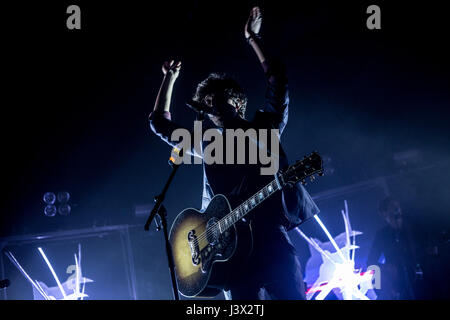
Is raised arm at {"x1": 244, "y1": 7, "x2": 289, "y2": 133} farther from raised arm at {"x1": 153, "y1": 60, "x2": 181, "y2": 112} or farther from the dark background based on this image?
the dark background

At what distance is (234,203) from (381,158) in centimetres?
587

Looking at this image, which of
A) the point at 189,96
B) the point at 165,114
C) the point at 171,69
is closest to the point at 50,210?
the point at 189,96

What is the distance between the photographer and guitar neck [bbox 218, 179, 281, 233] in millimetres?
2289

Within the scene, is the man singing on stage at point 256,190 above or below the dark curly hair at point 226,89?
below

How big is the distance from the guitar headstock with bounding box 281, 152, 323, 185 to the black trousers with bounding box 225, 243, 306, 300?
0.45 metres

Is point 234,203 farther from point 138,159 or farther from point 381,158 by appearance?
point 381,158

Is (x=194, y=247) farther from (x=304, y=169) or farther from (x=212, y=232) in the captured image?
(x=304, y=169)

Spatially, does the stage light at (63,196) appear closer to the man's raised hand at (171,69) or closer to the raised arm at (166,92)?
the raised arm at (166,92)

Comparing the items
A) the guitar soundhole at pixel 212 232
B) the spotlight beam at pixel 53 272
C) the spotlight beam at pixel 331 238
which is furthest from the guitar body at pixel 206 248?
the spotlight beam at pixel 331 238

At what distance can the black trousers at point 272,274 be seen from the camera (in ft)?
7.34

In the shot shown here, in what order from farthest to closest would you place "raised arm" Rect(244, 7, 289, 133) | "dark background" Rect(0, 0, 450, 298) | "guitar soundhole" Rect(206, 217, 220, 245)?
"dark background" Rect(0, 0, 450, 298) → "raised arm" Rect(244, 7, 289, 133) → "guitar soundhole" Rect(206, 217, 220, 245)

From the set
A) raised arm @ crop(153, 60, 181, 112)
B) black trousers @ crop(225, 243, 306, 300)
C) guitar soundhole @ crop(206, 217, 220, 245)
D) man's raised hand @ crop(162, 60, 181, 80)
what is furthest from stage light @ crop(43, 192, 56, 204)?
black trousers @ crop(225, 243, 306, 300)

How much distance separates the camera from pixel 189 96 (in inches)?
262

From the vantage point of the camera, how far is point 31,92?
5676 millimetres
